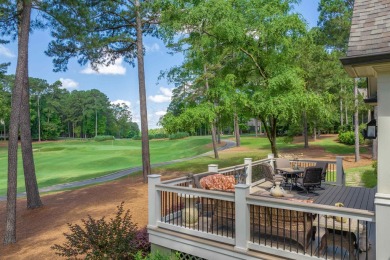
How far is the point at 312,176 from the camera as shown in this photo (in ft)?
29.2

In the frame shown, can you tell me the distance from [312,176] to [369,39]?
5.40 m

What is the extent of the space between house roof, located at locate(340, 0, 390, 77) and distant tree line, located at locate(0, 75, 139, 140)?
7101 centimetres

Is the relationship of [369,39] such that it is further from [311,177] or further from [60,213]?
[60,213]

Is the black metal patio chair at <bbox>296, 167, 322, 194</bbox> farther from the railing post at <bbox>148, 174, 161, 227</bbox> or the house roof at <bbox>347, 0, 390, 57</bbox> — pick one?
the house roof at <bbox>347, 0, 390, 57</bbox>

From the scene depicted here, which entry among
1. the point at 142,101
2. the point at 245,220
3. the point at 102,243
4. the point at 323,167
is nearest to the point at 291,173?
the point at 323,167

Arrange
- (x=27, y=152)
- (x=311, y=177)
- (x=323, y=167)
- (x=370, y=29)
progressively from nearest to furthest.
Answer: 1. (x=370, y=29)
2. (x=311, y=177)
3. (x=323, y=167)
4. (x=27, y=152)

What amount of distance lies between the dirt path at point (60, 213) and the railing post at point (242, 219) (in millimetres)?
4760

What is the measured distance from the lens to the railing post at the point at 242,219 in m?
5.07

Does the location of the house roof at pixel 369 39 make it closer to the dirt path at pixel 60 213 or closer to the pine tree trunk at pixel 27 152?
the dirt path at pixel 60 213

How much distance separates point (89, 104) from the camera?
84.9 m

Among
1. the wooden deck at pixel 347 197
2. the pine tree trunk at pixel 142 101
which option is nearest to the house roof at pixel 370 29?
the wooden deck at pixel 347 197

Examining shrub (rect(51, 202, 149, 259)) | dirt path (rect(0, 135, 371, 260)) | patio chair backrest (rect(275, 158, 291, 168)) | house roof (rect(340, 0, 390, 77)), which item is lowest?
dirt path (rect(0, 135, 371, 260))

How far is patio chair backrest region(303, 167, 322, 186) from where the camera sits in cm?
878

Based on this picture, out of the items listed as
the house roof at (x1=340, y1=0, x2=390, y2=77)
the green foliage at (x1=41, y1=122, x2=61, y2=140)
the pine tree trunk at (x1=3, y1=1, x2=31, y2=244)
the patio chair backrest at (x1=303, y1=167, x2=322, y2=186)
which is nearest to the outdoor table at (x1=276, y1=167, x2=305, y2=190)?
the patio chair backrest at (x1=303, y1=167, x2=322, y2=186)
